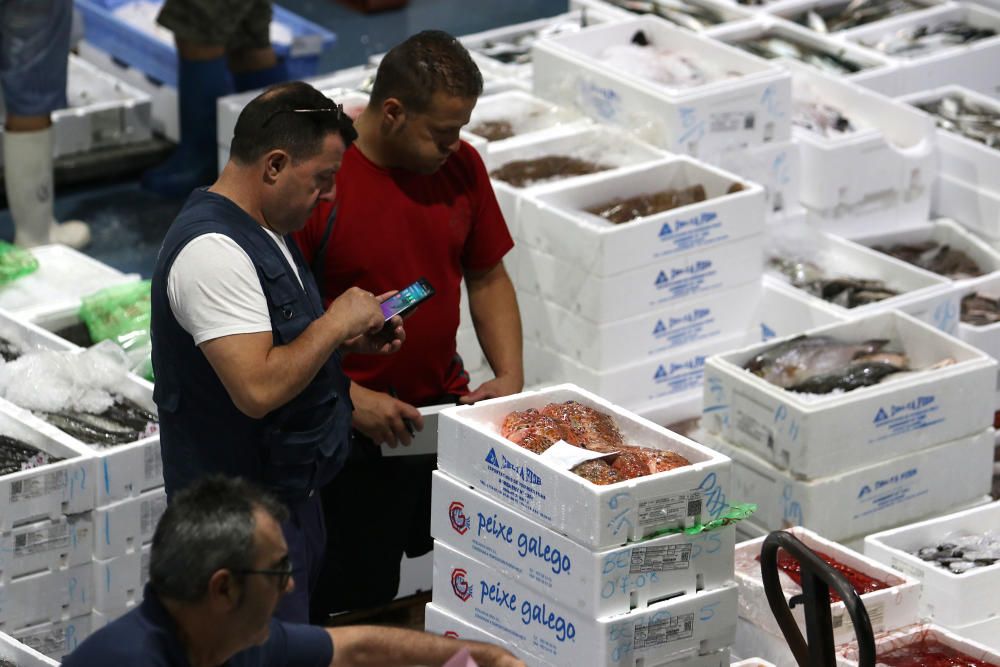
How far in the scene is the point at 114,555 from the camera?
4.75 m

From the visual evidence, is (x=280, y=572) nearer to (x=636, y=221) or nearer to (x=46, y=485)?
(x=46, y=485)

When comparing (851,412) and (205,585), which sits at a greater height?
(205,585)

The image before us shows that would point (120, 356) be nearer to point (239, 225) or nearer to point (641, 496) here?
point (239, 225)

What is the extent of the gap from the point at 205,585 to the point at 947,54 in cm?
604

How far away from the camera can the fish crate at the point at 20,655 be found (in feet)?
12.5

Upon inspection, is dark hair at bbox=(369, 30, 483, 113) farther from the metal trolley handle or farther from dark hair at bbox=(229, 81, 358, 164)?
the metal trolley handle

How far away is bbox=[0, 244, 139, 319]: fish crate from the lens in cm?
568

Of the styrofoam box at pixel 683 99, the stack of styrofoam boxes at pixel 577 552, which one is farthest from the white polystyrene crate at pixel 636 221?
the stack of styrofoam boxes at pixel 577 552

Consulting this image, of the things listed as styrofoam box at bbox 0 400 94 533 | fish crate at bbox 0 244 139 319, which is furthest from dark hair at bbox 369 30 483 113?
fish crate at bbox 0 244 139 319

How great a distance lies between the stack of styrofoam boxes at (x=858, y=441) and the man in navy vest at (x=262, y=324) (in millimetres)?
→ 1678

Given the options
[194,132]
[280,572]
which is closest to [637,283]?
[280,572]

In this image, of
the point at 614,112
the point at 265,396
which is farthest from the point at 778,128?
the point at 265,396

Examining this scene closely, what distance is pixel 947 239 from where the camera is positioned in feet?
22.2

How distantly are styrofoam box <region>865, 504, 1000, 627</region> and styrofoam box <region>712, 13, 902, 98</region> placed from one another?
3139 millimetres
